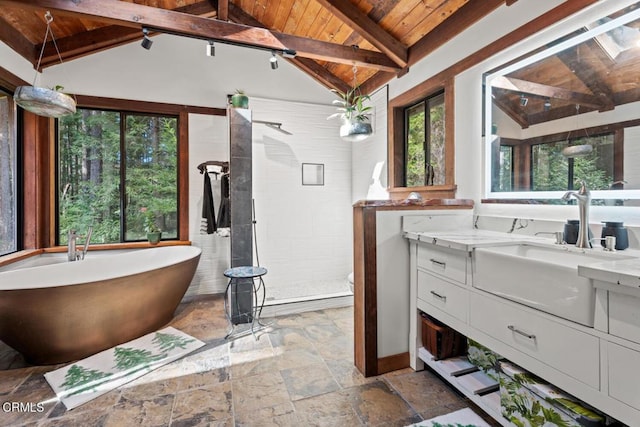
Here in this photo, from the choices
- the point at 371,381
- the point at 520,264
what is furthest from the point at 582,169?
the point at 371,381

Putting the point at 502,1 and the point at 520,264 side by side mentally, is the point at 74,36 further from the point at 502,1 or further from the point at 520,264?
the point at 520,264

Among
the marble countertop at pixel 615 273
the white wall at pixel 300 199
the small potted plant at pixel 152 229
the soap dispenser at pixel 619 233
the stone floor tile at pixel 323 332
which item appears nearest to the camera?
the marble countertop at pixel 615 273

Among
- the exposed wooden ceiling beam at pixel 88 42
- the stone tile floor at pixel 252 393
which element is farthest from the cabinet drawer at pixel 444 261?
the exposed wooden ceiling beam at pixel 88 42

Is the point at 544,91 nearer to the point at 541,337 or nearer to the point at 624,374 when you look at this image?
the point at 541,337

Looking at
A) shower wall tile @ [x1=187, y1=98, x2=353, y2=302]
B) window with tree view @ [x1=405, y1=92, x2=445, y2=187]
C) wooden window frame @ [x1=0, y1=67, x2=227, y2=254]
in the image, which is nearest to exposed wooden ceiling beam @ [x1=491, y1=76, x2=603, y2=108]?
window with tree view @ [x1=405, y1=92, x2=445, y2=187]

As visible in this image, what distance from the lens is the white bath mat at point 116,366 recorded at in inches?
76.3

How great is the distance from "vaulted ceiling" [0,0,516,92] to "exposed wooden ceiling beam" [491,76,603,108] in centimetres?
55

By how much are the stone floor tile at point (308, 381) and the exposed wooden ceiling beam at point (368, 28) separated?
2987mm

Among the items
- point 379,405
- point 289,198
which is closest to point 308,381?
point 379,405

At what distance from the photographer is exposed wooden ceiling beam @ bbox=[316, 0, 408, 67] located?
2895mm

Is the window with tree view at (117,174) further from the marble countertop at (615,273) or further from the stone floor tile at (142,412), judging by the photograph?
the marble countertop at (615,273)

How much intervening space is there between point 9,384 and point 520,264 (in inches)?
124

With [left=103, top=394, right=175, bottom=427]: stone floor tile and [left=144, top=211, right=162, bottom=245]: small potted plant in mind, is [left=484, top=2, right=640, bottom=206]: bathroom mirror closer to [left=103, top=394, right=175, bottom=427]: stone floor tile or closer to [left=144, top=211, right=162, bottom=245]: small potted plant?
[left=103, top=394, right=175, bottom=427]: stone floor tile

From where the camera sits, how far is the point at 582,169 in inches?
67.1
